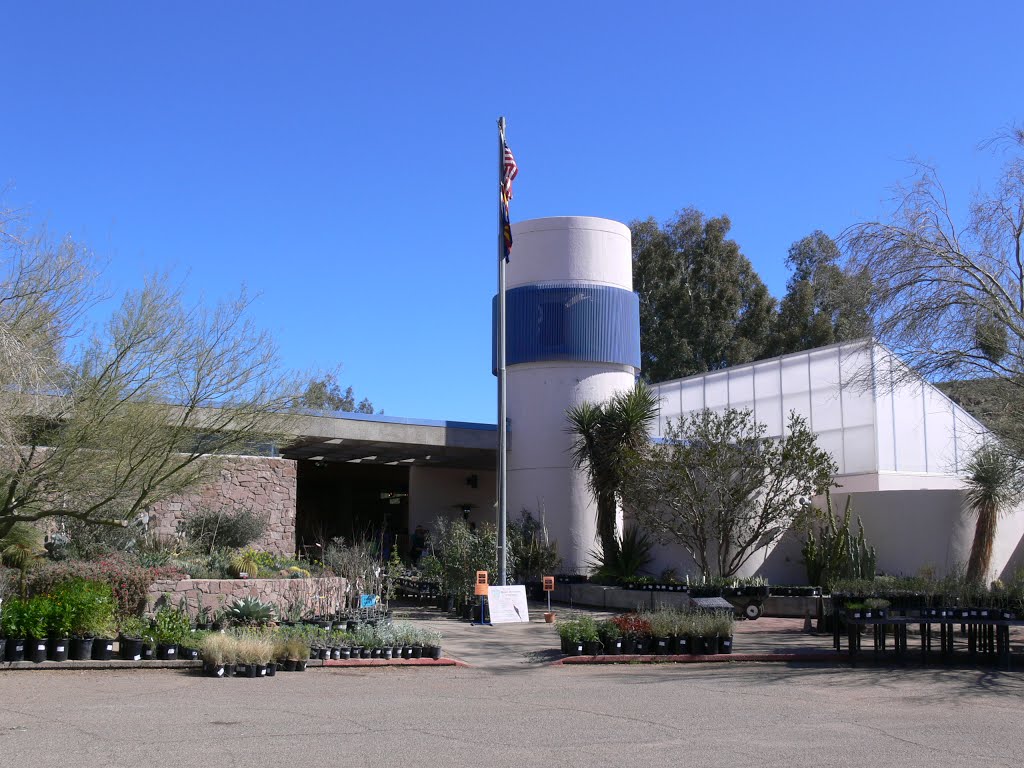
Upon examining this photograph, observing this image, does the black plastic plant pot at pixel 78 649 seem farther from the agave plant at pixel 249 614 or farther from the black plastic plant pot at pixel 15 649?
the agave plant at pixel 249 614

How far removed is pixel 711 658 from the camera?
48.1ft

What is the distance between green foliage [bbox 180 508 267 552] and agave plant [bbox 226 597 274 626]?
726cm

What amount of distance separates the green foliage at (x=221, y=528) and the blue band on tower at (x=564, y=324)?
342 inches

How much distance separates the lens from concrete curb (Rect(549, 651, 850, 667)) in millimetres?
14500

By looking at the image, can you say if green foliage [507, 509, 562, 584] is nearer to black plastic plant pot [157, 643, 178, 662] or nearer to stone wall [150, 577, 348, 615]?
stone wall [150, 577, 348, 615]

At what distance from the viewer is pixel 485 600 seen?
20.2m

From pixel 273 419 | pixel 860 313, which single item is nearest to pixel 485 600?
pixel 273 419

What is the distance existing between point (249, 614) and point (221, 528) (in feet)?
26.8

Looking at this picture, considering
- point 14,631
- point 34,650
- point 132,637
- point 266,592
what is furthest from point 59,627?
point 266,592

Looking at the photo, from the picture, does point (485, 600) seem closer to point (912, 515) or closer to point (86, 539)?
point (86, 539)

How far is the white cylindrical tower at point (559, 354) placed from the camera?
1097 inches

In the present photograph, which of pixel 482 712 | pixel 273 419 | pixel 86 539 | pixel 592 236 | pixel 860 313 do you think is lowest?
pixel 482 712

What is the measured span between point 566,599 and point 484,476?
10.5 meters

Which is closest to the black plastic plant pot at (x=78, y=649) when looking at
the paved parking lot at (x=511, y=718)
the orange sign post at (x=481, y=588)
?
the paved parking lot at (x=511, y=718)
